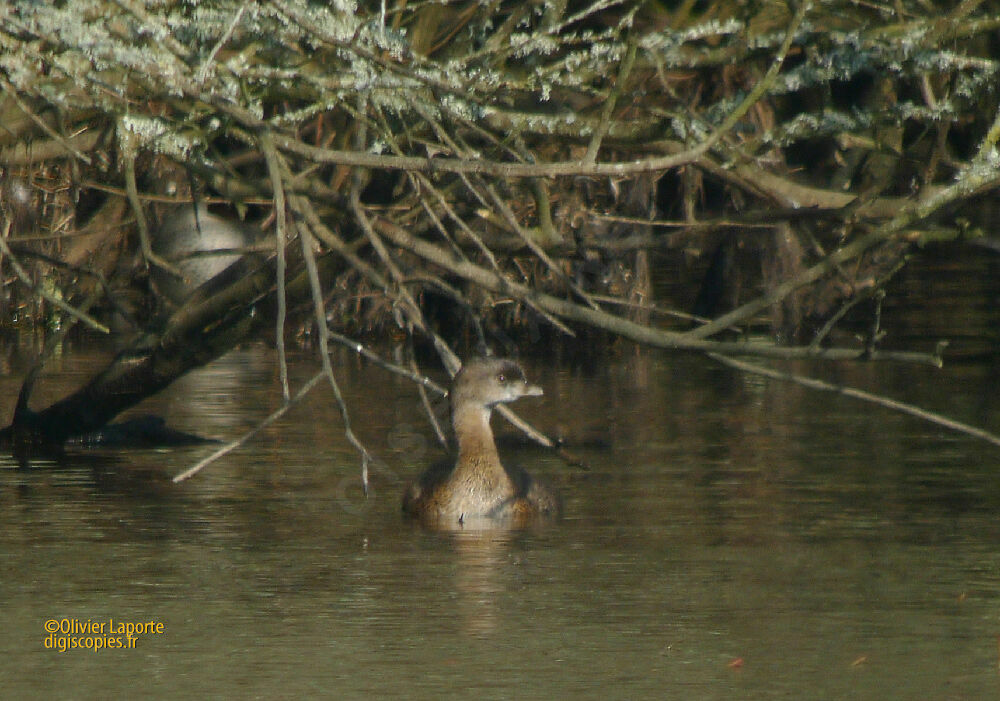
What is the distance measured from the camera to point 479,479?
10789mm

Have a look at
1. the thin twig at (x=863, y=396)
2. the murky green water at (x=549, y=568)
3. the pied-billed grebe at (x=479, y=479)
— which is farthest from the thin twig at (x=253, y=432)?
the pied-billed grebe at (x=479, y=479)

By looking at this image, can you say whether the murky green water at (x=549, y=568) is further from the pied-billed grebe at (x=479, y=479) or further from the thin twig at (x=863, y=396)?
the thin twig at (x=863, y=396)

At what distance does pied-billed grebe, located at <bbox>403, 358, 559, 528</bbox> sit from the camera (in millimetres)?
10586

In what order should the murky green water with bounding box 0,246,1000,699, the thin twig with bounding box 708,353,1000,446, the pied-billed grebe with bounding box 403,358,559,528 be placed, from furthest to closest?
1. the pied-billed grebe with bounding box 403,358,559,528
2. the thin twig with bounding box 708,353,1000,446
3. the murky green water with bounding box 0,246,1000,699

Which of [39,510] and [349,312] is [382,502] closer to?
[39,510]

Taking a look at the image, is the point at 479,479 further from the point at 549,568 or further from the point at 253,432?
the point at 253,432

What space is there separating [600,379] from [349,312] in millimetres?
4330

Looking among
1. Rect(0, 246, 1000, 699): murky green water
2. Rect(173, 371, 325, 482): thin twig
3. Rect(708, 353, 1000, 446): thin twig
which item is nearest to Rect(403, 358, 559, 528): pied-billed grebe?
Rect(0, 246, 1000, 699): murky green water

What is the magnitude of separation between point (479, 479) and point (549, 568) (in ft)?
5.87

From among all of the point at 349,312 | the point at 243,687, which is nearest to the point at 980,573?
the point at 243,687

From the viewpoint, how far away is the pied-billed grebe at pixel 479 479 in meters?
10.6

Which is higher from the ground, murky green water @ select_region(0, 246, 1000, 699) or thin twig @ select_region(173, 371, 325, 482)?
thin twig @ select_region(173, 371, 325, 482)

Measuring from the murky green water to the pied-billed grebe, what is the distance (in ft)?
0.75

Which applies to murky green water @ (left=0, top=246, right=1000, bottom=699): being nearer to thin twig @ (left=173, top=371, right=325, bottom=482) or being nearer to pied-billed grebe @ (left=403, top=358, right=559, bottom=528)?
pied-billed grebe @ (left=403, top=358, right=559, bottom=528)
